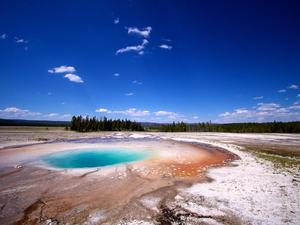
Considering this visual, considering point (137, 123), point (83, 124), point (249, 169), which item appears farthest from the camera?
point (137, 123)

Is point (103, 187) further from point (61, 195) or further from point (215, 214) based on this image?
point (215, 214)

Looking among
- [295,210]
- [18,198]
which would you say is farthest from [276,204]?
[18,198]

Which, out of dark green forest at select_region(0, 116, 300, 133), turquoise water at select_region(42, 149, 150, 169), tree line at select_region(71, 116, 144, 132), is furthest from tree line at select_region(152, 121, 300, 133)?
turquoise water at select_region(42, 149, 150, 169)

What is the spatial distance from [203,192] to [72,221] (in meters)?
5.20

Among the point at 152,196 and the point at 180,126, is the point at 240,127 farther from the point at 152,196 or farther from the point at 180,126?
the point at 152,196

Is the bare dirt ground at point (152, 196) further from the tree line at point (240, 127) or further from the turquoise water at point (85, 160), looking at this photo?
→ the tree line at point (240, 127)

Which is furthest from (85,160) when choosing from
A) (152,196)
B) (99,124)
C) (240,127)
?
(240,127)

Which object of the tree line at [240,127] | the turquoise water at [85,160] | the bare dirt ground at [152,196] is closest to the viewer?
the bare dirt ground at [152,196]

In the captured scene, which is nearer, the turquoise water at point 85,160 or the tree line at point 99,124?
the turquoise water at point 85,160

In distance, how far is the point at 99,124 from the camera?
3054 inches

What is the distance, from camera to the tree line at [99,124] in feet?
234

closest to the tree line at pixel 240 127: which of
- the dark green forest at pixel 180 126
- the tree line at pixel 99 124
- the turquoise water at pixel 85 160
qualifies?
the dark green forest at pixel 180 126

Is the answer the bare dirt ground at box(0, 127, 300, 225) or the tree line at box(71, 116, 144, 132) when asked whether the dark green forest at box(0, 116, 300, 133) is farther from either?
the bare dirt ground at box(0, 127, 300, 225)

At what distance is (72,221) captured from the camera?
676cm
